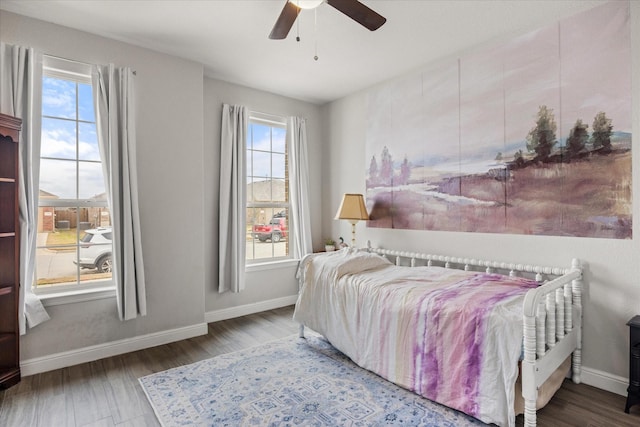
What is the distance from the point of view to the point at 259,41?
2.83 meters

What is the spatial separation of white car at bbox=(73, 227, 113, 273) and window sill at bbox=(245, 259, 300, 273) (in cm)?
143

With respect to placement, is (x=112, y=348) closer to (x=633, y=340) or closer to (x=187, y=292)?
(x=187, y=292)

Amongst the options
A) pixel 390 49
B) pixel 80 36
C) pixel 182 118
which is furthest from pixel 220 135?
pixel 390 49

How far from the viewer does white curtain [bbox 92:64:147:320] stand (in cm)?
274

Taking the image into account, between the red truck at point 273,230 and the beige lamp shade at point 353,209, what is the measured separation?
0.95 meters

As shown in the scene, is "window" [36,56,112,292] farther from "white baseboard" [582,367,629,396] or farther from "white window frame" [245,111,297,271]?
"white baseboard" [582,367,629,396]

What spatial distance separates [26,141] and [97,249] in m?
0.97

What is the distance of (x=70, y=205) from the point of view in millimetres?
2742

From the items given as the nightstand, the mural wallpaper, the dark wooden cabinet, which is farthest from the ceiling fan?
the nightstand

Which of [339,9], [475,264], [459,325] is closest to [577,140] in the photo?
[475,264]

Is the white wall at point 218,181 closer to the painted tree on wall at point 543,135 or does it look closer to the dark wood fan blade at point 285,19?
the dark wood fan blade at point 285,19

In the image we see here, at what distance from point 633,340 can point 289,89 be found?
3730mm

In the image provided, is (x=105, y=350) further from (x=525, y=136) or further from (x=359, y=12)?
(x=525, y=136)

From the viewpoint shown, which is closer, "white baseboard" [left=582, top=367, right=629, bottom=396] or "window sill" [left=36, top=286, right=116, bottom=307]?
"white baseboard" [left=582, top=367, right=629, bottom=396]
